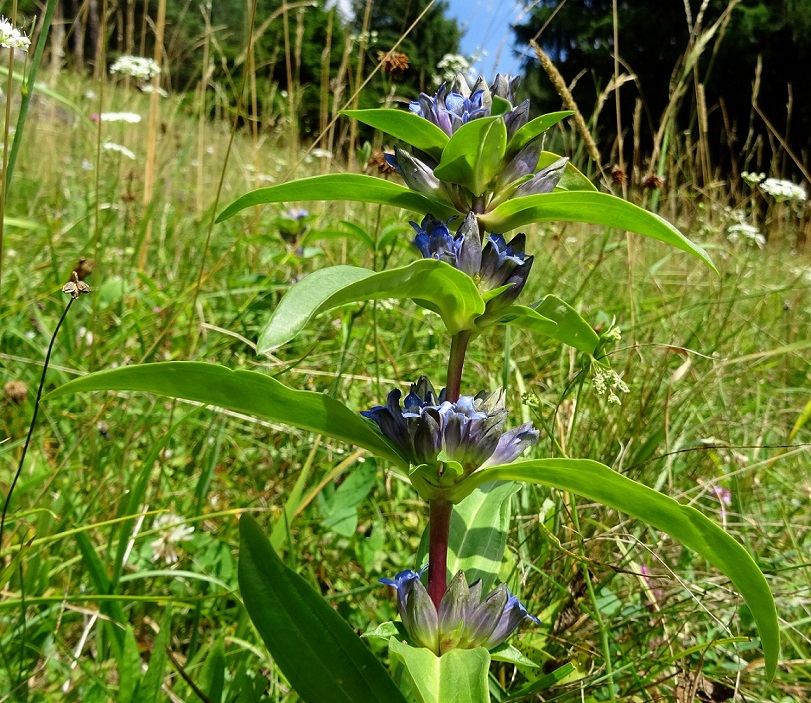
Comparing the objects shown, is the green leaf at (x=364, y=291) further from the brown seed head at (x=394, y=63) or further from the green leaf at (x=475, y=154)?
the brown seed head at (x=394, y=63)

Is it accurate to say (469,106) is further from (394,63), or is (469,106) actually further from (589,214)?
(394,63)

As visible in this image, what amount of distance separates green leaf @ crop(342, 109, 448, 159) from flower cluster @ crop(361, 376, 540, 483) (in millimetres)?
307

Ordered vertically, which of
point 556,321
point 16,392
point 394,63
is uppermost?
point 394,63

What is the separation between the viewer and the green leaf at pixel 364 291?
1.97ft

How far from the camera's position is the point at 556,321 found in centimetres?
85

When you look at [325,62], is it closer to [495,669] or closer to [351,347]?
[351,347]

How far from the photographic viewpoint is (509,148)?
0.85 m

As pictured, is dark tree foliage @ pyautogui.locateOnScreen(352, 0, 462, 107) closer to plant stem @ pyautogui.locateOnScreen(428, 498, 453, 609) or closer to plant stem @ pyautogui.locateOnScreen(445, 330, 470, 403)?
plant stem @ pyautogui.locateOnScreen(445, 330, 470, 403)

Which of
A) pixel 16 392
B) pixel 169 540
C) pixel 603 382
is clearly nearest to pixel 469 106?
pixel 603 382

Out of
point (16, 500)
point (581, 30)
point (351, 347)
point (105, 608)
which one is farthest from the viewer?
point (581, 30)

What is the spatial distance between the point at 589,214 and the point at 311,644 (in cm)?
60

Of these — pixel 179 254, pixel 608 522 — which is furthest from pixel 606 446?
pixel 179 254

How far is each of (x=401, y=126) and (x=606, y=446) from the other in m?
1.08

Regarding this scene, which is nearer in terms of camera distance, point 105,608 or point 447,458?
point 447,458
